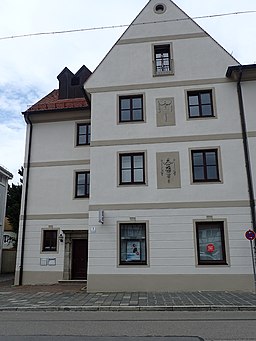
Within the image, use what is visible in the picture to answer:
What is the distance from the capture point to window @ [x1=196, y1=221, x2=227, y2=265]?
12.9 meters

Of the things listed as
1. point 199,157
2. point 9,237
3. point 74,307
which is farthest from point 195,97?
point 9,237

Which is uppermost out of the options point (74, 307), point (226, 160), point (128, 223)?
point (226, 160)

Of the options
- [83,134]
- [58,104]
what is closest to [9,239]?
[58,104]

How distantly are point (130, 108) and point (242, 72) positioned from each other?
5204mm

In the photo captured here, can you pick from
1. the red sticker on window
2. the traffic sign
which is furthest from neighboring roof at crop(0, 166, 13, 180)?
the traffic sign

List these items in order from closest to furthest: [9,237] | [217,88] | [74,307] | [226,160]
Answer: [74,307] < [226,160] < [217,88] < [9,237]

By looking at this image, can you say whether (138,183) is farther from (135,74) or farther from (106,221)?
(135,74)

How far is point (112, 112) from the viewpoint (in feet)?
49.4

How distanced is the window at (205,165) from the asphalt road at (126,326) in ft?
19.5

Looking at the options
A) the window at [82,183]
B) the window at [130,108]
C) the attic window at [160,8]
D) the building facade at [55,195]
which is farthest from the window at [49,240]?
the attic window at [160,8]

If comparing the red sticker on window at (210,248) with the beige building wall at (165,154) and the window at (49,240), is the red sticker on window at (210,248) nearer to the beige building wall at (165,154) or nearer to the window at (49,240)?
the beige building wall at (165,154)

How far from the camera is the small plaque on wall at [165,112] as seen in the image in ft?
47.6

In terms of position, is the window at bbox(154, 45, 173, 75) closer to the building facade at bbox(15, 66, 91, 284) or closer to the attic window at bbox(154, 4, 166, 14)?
the attic window at bbox(154, 4, 166, 14)

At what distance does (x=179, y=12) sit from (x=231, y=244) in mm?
11225
